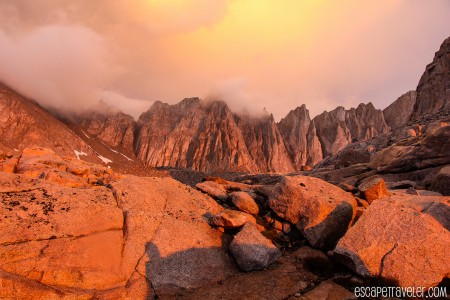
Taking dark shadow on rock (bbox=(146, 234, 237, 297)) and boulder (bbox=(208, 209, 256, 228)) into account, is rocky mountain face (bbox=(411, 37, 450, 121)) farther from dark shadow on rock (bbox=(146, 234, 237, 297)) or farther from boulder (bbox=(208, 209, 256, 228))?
dark shadow on rock (bbox=(146, 234, 237, 297))

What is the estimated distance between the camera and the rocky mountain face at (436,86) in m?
97.4

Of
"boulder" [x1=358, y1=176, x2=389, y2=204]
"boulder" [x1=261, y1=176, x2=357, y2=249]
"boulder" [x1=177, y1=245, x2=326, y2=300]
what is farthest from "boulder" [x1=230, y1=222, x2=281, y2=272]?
"boulder" [x1=358, y1=176, x2=389, y2=204]

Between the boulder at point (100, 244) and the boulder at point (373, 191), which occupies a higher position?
the boulder at point (373, 191)

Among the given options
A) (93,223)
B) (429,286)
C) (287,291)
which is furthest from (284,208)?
(93,223)

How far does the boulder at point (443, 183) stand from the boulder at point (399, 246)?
53.1 ft

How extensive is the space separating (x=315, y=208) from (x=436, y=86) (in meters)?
110

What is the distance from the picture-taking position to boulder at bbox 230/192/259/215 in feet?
77.5

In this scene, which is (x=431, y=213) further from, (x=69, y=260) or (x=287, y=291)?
(x=69, y=260)

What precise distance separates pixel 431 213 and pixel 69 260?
68.1ft

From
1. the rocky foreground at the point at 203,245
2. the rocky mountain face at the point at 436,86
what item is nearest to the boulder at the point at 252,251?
the rocky foreground at the point at 203,245

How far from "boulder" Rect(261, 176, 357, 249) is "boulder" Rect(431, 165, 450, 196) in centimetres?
1599

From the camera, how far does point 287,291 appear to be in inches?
553

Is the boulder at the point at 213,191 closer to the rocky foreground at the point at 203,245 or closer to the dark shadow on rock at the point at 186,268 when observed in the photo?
the rocky foreground at the point at 203,245

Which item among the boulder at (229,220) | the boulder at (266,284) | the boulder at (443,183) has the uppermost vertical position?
the boulder at (443,183)
